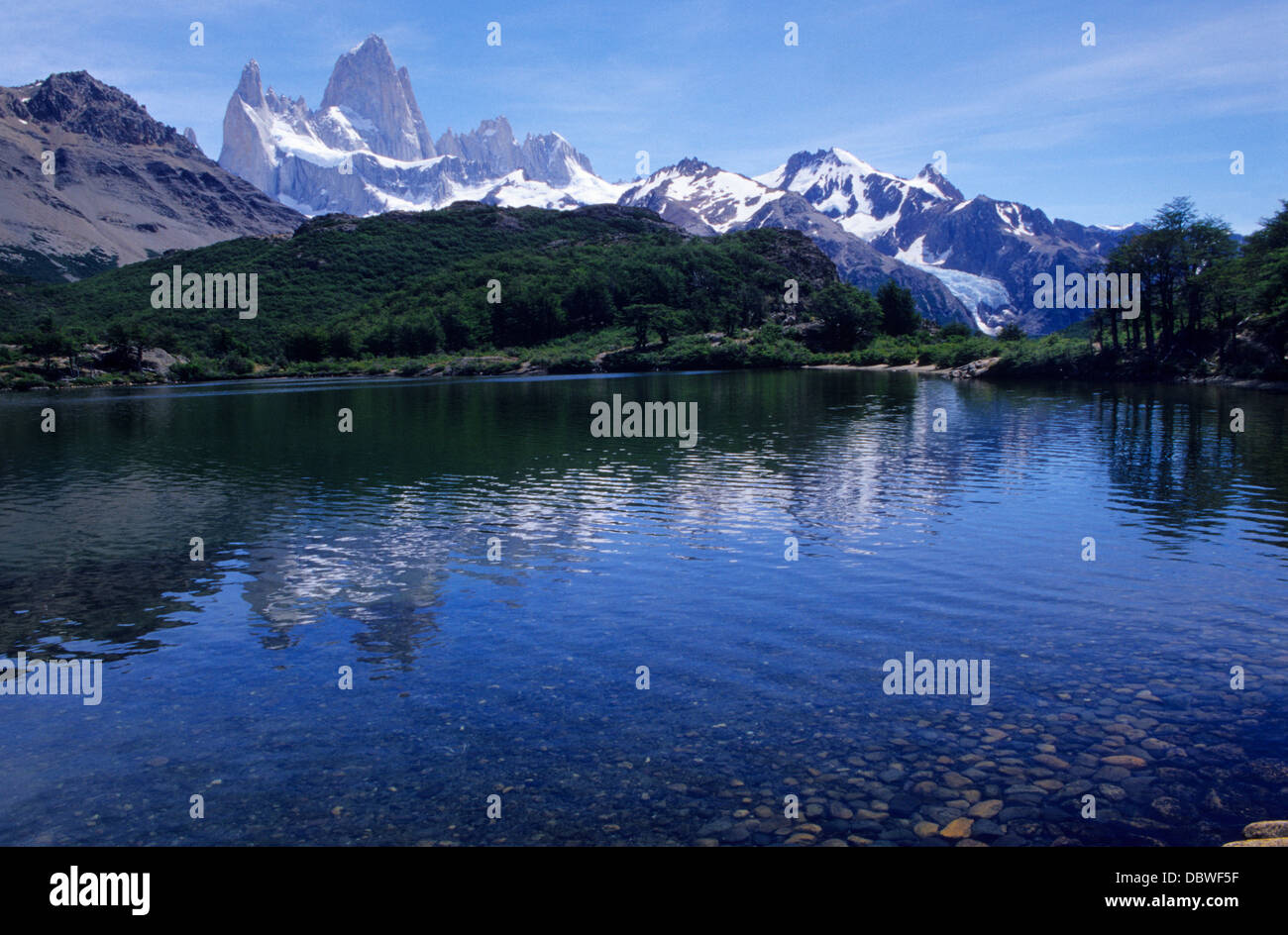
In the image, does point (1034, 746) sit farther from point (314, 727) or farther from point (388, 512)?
point (388, 512)

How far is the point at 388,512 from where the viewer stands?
33312 millimetres

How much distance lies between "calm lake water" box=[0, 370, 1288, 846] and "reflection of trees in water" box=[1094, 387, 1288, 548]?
1.25 feet

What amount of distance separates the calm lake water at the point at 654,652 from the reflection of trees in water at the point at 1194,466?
381mm

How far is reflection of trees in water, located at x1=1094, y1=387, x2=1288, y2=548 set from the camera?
98.7 ft

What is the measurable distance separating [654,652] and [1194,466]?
116 ft

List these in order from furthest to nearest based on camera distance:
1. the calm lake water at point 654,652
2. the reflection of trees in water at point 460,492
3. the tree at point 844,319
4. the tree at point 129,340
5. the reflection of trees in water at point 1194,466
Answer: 1. the tree at point 844,319
2. the tree at point 129,340
3. the reflection of trees in water at point 1194,466
4. the reflection of trees in water at point 460,492
5. the calm lake water at point 654,652

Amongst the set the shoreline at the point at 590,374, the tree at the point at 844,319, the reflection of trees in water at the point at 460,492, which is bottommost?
the reflection of trees in water at the point at 460,492

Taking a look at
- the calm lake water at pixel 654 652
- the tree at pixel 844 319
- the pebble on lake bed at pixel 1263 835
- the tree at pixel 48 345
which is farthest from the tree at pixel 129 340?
the pebble on lake bed at pixel 1263 835

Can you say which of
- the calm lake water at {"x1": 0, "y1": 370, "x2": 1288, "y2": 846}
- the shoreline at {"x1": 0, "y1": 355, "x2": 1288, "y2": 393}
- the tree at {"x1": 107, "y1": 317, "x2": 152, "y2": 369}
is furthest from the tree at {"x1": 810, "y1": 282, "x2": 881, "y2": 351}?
the calm lake water at {"x1": 0, "y1": 370, "x2": 1288, "y2": 846}

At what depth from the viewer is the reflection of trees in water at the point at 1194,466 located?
30.1 m

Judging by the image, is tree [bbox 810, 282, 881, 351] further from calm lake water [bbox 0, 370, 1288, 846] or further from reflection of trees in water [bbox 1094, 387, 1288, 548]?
calm lake water [bbox 0, 370, 1288, 846]

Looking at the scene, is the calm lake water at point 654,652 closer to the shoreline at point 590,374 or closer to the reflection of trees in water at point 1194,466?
the reflection of trees in water at point 1194,466
